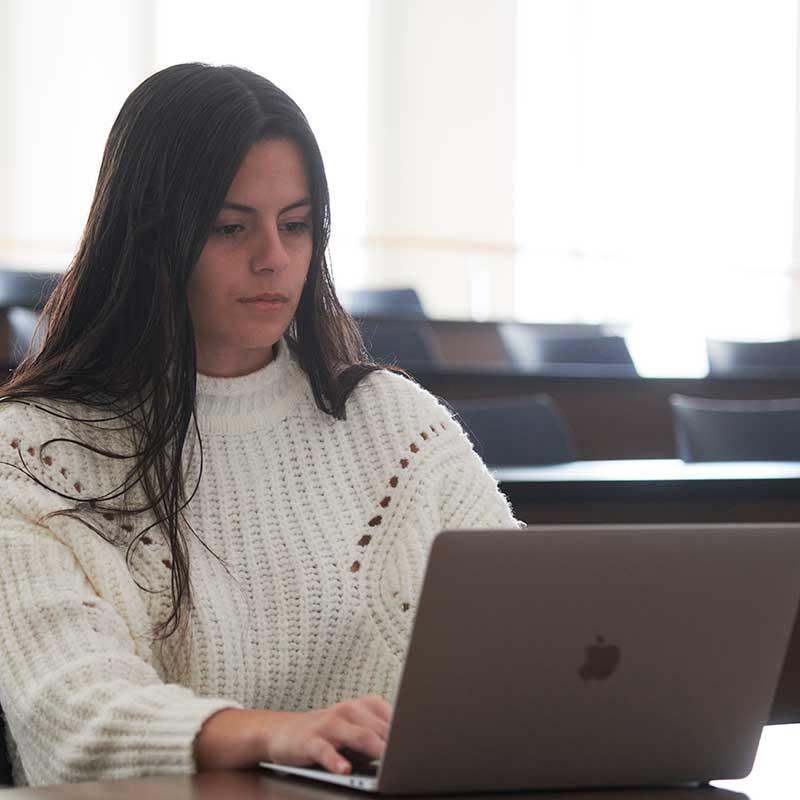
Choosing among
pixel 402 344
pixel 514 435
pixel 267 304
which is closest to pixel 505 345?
pixel 402 344

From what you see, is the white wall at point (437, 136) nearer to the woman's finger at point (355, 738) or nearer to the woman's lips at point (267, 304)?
the woman's lips at point (267, 304)

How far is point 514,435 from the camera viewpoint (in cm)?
304

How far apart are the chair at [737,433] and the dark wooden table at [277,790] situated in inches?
81.6

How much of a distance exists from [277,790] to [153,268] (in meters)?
0.70

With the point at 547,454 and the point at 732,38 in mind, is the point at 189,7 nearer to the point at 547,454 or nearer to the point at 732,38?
the point at 732,38

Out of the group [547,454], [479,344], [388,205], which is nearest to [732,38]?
[388,205]

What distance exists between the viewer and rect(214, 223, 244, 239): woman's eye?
1.67 meters

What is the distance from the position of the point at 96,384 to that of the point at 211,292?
158 mm

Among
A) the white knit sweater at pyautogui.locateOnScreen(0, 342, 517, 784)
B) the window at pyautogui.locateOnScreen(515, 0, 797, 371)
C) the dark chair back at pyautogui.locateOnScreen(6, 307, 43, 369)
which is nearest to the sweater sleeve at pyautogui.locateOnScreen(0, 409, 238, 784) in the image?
the white knit sweater at pyautogui.locateOnScreen(0, 342, 517, 784)

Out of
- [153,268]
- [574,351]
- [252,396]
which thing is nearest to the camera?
[153,268]

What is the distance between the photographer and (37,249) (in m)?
7.85

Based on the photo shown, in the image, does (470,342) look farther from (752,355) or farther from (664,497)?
(664,497)

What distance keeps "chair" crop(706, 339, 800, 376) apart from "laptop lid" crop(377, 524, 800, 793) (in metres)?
4.38

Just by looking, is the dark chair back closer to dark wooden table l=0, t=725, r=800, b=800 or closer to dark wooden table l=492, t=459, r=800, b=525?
dark wooden table l=492, t=459, r=800, b=525
